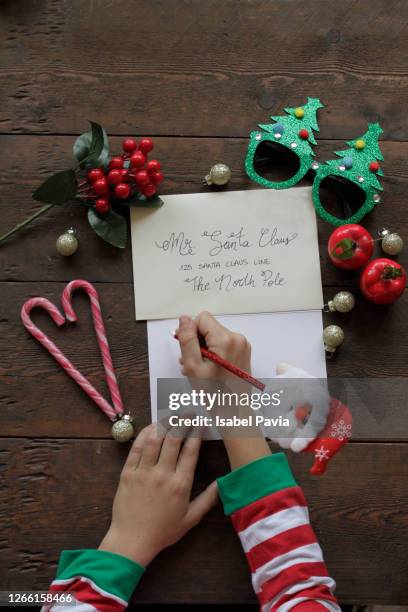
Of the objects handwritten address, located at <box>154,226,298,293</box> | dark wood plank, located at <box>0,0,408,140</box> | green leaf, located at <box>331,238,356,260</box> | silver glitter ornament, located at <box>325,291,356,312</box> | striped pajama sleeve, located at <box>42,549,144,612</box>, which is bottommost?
striped pajama sleeve, located at <box>42,549,144,612</box>

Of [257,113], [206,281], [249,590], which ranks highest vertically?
[257,113]

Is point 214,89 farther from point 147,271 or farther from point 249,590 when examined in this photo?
point 249,590

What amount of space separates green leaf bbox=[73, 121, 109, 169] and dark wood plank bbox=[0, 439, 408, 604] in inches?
16.1

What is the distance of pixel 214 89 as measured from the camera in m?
0.91

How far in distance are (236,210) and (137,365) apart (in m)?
0.28

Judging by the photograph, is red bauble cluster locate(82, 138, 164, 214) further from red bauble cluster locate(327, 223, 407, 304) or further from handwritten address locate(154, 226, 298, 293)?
red bauble cluster locate(327, 223, 407, 304)

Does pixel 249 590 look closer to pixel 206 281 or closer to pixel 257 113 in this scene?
pixel 206 281

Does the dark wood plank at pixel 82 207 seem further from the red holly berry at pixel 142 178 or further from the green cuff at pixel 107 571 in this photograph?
the green cuff at pixel 107 571

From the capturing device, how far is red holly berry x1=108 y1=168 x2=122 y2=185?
84 cm

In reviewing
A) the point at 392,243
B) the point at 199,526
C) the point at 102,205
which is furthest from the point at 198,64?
the point at 199,526

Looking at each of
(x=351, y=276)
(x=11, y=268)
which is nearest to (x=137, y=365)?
(x=11, y=268)

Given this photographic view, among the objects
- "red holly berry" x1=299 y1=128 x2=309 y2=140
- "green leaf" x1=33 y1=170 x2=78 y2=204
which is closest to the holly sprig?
"green leaf" x1=33 y1=170 x2=78 y2=204

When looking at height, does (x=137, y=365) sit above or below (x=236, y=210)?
below

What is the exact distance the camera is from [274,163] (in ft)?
2.97
